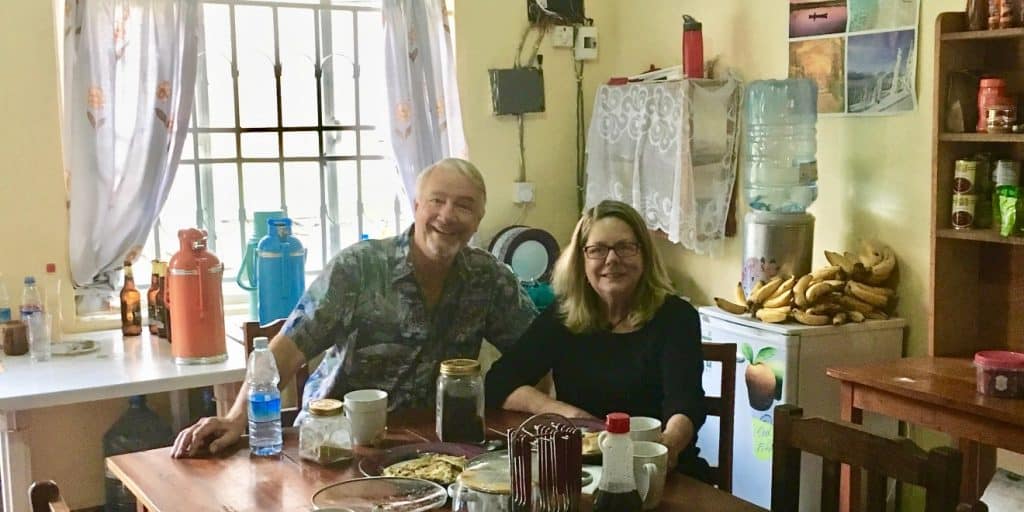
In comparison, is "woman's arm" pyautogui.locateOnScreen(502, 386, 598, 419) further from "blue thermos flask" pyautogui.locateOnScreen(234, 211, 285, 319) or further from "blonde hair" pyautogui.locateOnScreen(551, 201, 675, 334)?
"blue thermos flask" pyautogui.locateOnScreen(234, 211, 285, 319)

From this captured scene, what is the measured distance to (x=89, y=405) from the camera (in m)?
3.60

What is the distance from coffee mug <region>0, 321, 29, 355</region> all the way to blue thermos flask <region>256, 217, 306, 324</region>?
2.35 ft

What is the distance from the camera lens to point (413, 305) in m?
2.49

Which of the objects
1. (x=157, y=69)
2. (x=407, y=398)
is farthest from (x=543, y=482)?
(x=157, y=69)

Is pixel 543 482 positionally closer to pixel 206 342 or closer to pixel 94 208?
pixel 206 342

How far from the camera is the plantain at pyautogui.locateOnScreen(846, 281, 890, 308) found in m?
3.16

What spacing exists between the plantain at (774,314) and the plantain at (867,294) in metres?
0.21

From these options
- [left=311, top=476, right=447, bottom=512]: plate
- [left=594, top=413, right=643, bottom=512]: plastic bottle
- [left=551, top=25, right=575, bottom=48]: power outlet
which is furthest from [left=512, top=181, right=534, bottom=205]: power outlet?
[left=594, top=413, right=643, bottom=512]: plastic bottle

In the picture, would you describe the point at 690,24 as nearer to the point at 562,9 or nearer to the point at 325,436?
the point at 562,9

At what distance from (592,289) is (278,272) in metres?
1.41

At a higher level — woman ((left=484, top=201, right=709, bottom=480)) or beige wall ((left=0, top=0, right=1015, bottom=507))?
beige wall ((left=0, top=0, right=1015, bottom=507))

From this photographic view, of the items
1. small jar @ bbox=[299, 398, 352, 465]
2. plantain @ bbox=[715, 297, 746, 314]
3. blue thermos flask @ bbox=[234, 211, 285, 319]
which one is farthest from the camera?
blue thermos flask @ bbox=[234, 211, 285, 319]

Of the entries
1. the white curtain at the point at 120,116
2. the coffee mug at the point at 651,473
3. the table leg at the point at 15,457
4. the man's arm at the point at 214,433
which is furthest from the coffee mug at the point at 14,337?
the coffee mug at the point at 651,473

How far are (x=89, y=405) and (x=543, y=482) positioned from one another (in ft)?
8.43
